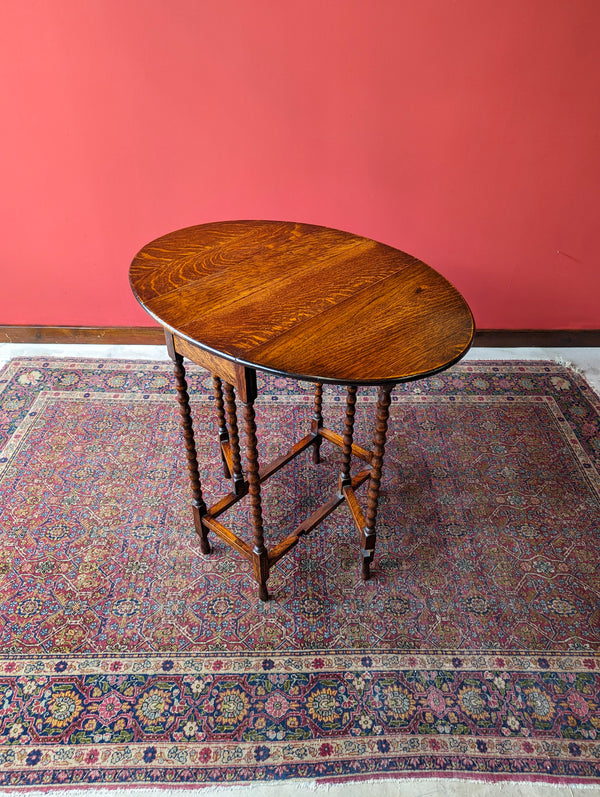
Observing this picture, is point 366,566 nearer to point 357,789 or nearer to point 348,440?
point 348,440

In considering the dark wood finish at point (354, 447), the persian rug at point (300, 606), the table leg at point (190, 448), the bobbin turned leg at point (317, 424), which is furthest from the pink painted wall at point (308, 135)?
the table leg at point (190, 448)

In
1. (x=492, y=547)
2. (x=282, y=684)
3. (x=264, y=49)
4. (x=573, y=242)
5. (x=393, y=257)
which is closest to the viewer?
(x=282, y=684)

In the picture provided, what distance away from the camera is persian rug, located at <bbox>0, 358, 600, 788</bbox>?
163 centimetres

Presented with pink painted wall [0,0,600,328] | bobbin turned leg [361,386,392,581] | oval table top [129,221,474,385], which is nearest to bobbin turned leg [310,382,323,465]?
bobbin turned leg [361,386,392,581]

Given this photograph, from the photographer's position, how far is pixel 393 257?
76.5 inches

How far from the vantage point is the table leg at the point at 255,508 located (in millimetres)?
1628

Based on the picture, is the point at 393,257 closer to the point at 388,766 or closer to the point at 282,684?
the point at 282,684

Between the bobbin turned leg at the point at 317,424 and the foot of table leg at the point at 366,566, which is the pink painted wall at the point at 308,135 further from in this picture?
the foot of table leg at the point at 366,566

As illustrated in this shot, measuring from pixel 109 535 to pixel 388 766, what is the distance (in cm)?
132

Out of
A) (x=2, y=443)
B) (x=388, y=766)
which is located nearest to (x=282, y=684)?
(x=388, y=766)

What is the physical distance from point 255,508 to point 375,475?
0.41 m

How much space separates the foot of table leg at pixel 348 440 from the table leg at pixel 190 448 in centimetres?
58

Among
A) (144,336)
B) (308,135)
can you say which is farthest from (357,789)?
(308,135)

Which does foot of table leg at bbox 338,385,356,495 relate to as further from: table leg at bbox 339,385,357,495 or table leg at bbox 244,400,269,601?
table leg at bbox 244,400,269,601
